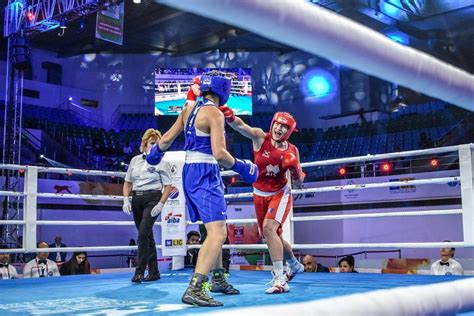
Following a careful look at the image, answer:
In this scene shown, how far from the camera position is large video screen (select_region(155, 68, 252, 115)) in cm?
1656

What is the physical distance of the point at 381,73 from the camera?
1.10 metres

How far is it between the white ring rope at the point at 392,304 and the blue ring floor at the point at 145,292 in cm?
140

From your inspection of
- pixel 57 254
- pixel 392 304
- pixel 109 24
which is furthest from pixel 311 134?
pixel 392 304

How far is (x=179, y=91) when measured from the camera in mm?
16656

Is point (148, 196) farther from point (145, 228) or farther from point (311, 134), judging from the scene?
point (311, 134)

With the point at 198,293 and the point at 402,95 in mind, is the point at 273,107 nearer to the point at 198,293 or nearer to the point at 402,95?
the point at 402,95

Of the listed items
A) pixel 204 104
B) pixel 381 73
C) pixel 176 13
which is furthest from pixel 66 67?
pixel 381 73

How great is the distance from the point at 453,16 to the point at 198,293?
13.9 m

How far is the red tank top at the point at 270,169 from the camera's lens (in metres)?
3.58

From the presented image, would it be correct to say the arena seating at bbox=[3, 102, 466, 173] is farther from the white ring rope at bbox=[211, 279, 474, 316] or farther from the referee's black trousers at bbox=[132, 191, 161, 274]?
the white ring rope at bbox=[211, 279, 474, 316]

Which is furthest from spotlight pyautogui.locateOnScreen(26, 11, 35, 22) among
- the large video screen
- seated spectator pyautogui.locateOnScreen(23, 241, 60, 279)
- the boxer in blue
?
the boxer in blue

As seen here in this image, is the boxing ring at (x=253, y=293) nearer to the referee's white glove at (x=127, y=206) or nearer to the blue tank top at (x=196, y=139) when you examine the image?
the referee's white glove at (x=127, y=206)

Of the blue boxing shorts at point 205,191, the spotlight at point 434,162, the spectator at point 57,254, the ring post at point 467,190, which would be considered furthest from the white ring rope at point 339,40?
the spotlight at point 434,162

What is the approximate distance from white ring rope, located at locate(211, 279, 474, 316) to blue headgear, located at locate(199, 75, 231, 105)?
1.93 meters
